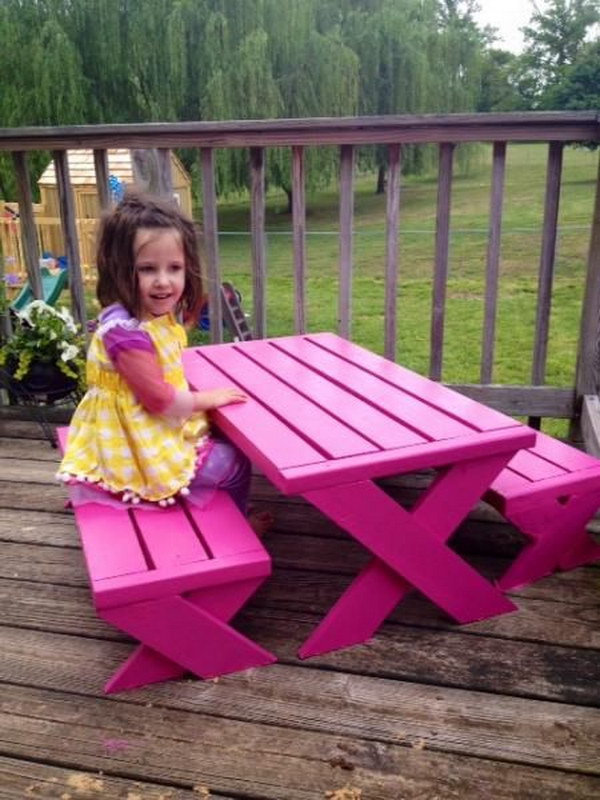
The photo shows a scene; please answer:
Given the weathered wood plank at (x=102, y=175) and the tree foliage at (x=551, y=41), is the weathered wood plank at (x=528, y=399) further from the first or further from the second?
the tree foliage at (x=551, y=41)

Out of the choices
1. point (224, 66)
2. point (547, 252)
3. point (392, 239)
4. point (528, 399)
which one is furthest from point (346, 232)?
point (224, 66)

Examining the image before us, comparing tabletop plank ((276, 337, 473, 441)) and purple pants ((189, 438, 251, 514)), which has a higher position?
tabletop plank ((276, 337, 473, 441))

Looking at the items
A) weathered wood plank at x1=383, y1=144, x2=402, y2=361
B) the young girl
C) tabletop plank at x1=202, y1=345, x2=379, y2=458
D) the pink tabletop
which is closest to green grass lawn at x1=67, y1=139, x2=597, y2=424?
weathered wood plank at x1=383, y1=144, x2=402, y2=361

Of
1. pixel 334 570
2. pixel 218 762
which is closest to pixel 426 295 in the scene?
pixel 334 570

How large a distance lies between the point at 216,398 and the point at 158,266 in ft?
1.37

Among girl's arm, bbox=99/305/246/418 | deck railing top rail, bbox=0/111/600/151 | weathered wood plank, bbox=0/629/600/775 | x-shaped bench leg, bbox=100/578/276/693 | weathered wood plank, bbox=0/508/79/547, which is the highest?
deck railing top rail, bbox=0/111/600/151

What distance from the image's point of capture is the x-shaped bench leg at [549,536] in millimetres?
2123

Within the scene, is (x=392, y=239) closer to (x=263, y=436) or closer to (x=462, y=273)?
(x=263, y=436)

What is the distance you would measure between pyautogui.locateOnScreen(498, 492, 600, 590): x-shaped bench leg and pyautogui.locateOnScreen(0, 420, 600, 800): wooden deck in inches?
1.7

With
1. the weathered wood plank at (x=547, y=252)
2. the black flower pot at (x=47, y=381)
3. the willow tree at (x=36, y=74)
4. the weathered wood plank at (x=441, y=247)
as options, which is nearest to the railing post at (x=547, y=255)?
the weathered wood plank at (x=547, y=252)

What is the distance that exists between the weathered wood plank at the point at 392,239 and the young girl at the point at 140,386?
4.12 ft

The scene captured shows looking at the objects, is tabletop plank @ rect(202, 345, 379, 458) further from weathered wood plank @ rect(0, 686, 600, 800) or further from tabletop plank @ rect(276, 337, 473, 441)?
weathered wood plank @ rect(0, 686, 600, 800)

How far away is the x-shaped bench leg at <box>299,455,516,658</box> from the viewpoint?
183 centimetres

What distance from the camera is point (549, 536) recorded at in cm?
218
